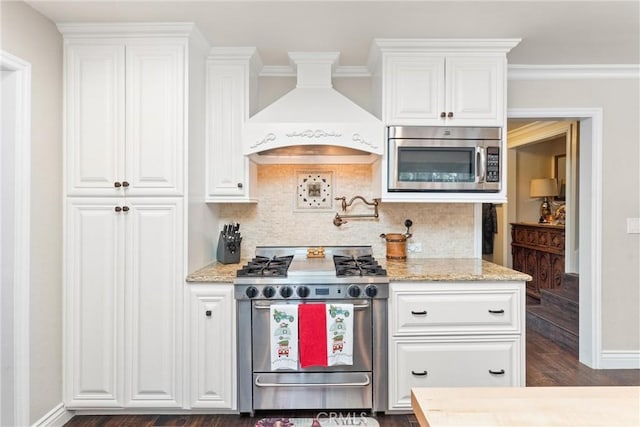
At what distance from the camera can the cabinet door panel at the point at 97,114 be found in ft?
8.08

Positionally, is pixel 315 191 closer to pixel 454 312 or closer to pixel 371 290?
pixel 371 290

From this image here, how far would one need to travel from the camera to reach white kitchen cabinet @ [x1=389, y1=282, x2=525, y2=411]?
2.47m

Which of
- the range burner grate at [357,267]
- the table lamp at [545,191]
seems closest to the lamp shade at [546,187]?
the table lamp at [545,191]

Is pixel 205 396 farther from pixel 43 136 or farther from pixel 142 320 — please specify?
pixel 43 136

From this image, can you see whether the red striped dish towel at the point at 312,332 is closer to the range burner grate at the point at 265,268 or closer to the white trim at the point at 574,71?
the range burner grate at the point at 265,268

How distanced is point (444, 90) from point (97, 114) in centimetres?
223

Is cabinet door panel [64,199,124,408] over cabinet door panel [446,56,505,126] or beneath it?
beneath

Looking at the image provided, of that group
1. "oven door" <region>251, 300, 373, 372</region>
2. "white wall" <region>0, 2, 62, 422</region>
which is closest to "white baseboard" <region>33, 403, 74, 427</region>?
"white wall" <region>0, 2, 62, 422</region>

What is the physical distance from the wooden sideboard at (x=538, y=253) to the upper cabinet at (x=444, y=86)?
319cm

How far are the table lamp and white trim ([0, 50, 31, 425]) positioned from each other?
5.97 m

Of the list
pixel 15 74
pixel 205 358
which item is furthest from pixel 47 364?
pixel 15 74

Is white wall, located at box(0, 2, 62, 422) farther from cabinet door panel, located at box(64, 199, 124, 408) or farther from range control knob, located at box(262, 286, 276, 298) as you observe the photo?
range control knob, located at box(262, 286, 276, 298)

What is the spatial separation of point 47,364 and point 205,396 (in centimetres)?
92

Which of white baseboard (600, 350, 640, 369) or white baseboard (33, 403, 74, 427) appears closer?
white baseboard (33, 403, 74, 427)
